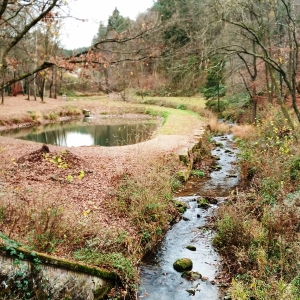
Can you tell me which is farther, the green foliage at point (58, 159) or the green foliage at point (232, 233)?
the green foliage at point (58, 159)

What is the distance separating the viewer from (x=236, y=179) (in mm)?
10422

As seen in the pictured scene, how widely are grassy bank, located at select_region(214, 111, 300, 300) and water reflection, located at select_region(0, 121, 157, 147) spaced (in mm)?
9375

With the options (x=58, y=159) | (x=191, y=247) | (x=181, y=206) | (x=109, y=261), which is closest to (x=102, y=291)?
(x=109, y=261)

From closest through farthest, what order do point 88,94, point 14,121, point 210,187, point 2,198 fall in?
point 2,198, point 210,187, point 14,121, point 88,94

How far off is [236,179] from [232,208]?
12.4 ft

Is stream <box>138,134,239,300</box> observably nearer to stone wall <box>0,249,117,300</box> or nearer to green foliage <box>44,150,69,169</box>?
stone wall <box>0,249,117,300</box>

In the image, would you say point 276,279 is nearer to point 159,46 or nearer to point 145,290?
point 145,290

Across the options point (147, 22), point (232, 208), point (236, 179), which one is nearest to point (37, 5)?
point (147, 22)

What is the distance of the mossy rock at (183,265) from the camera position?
566 cm

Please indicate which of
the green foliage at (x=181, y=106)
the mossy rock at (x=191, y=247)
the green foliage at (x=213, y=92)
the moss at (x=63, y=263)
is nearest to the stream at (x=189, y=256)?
the mossy rock at (x=191, y=247)

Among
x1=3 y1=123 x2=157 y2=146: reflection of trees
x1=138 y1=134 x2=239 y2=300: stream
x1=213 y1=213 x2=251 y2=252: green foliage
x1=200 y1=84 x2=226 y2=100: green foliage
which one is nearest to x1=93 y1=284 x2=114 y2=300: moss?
x1=138 y1=134 x2=239 y2=300: stream

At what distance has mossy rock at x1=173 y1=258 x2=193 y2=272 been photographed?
5.66 m

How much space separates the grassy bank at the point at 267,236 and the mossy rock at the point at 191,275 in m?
0.58

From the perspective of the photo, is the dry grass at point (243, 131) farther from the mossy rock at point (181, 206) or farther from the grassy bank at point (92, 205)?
the mossy rock at point (181, 206)
